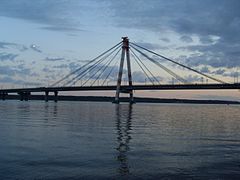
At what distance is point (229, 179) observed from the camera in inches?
544

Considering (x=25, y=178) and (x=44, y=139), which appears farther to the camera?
(x=44, y=139)

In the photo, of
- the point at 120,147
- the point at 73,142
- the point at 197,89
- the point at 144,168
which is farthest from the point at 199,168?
the point at 197,89

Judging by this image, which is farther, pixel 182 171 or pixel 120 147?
pixel 120 147

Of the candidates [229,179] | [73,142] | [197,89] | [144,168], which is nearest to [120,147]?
[73,142]

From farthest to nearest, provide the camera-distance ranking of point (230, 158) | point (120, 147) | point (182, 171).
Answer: point (120, 147) < point (230, 158) < point (182, 171)

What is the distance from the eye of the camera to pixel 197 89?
4557 inches

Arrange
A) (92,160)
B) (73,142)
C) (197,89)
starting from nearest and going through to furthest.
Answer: (92,160) < (73,142) < (197,89)

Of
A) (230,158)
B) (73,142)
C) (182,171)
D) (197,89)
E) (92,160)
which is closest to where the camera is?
(182,171)

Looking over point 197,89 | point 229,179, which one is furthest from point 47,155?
point 197,89

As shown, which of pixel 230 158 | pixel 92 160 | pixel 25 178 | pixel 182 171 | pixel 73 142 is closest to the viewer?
pixel 25 178

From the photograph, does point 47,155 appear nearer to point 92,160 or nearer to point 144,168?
point 92,160

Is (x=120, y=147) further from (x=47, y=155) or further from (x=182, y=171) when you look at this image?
(x=182, y=171)

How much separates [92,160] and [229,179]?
5.55 meters

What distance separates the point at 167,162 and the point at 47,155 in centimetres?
502
